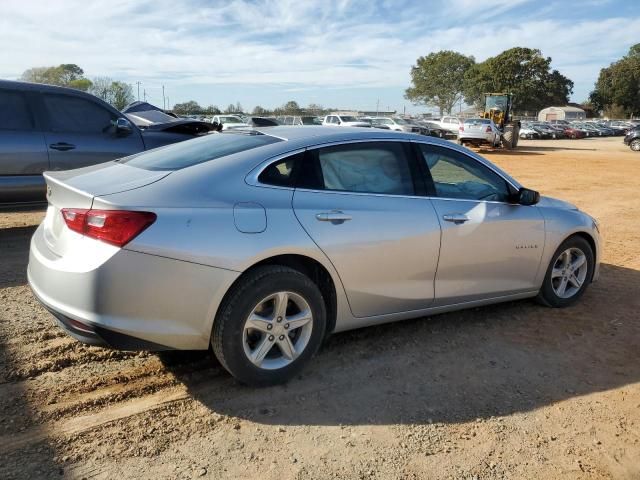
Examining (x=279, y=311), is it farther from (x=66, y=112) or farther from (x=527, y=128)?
(x=527, y=128)

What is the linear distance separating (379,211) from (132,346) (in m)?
1.75

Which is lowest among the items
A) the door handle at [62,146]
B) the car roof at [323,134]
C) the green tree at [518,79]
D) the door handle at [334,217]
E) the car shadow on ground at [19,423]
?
the car shadow on ground at [19,423]

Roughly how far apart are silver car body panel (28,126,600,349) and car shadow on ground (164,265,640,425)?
0.29 metres

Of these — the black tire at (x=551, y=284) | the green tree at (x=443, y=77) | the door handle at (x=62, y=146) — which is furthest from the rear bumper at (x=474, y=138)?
the green tree at (x=443, y=77)

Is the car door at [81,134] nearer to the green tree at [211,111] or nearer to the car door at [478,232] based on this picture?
the car door at [478,232]

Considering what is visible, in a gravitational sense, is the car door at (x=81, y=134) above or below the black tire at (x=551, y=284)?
above

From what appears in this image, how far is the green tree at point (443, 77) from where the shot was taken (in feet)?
301

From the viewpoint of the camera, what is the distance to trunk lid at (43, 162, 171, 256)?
3078 millimetres

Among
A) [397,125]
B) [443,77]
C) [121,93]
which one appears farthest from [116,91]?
[443,77]

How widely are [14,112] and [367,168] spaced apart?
4.81m

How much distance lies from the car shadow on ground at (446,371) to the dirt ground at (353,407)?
12 millimetres

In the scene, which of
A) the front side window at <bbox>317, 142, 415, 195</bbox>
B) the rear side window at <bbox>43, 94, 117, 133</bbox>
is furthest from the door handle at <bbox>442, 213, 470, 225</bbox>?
the rear side window at <bbox>43, 94, 117, 133</bbox>

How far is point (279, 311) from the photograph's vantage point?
330 cm

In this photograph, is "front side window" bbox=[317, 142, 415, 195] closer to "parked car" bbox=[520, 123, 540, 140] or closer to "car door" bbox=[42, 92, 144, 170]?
"car door" bbox=[42, 92, 144, 170]
